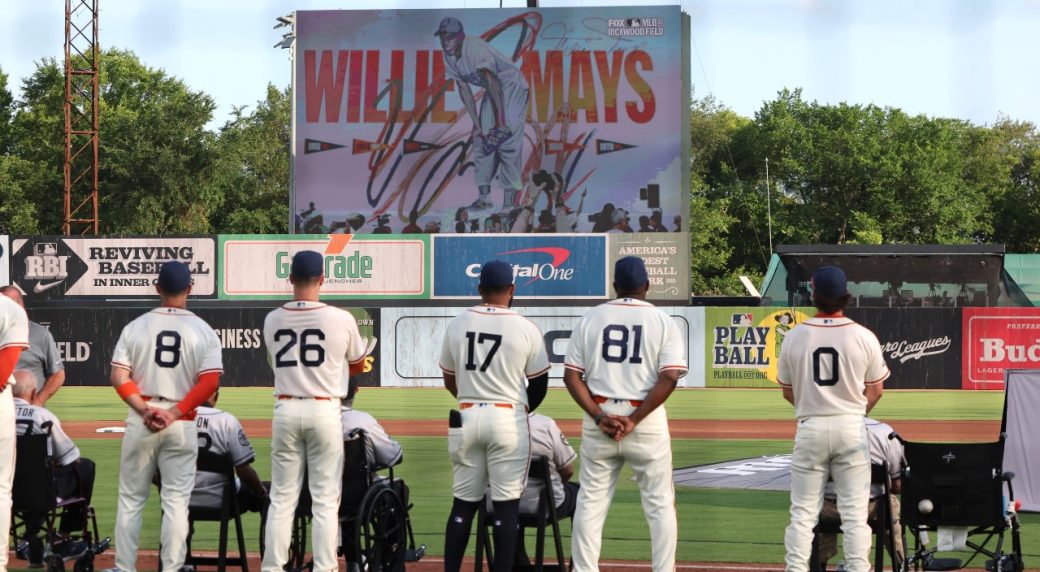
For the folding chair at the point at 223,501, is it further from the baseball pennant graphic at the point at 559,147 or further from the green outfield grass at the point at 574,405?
the baseball pennant graphic at the point at 559,147

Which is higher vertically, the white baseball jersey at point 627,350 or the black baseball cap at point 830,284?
the black baseball cap at point 830,284

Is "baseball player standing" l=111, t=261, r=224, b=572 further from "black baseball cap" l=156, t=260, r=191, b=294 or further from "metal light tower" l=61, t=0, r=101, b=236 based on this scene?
"metal light tower" l=61, t=0, r=101, b=236

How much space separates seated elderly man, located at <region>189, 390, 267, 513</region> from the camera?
650 centimetres

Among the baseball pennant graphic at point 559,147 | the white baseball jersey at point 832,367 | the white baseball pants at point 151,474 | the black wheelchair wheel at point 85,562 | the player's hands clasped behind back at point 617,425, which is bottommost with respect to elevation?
the black wheelchair wheel at point 85,562

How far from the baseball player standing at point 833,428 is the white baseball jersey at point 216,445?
105 inches

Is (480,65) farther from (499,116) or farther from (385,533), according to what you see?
(385,533)

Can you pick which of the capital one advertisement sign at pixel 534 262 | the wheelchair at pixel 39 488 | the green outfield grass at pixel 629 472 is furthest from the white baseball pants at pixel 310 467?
the capital one advertisement sign at pixel 534 262

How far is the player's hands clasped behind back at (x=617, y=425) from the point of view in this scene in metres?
6.00

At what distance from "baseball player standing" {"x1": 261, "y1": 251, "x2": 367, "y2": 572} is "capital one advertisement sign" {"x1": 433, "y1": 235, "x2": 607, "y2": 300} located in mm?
19961

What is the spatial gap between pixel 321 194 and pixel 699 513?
18.0 m

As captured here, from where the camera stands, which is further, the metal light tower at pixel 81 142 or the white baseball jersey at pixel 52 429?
the metal light tower at pixel 81 142

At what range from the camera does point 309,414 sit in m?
6.23

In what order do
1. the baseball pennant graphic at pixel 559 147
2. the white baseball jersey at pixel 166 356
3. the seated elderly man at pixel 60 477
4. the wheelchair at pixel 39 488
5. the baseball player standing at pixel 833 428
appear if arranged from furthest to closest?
the baseball pennant graphic at pixel 559 147 → the seated elderly man at pixel 60 477 → the wheelchair at pixel 39 488 → the white baseball jersey at pixel 166 356 → the baseball player standing at pixel 833 428

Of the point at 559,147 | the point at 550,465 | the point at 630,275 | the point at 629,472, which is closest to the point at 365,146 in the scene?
the point at 559,147
